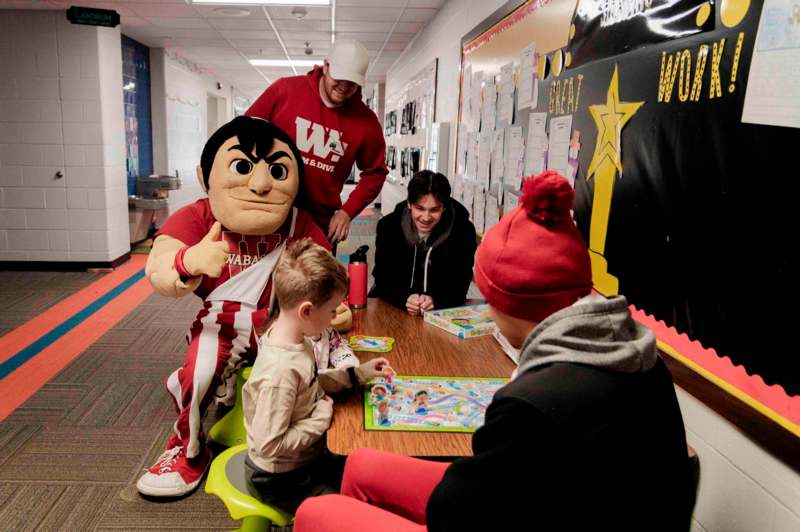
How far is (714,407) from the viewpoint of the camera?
1292 mm

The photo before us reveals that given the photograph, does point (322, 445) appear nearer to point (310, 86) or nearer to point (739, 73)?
point (739, 73)

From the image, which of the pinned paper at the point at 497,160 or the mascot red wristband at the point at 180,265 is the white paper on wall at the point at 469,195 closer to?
the pinned paper at the point at 497,160

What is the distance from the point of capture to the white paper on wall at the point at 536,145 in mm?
2385

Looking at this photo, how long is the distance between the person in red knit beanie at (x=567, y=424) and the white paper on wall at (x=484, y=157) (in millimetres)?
2452

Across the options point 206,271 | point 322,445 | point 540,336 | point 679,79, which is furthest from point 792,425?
point 206,271

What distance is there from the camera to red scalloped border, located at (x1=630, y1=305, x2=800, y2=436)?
3.50 ft

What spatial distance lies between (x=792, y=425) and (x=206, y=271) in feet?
5.05

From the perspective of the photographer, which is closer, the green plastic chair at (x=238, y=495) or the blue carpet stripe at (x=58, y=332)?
the green plastic chair at (x=238, y=495)

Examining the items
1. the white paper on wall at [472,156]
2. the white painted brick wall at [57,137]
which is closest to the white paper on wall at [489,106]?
the white paper on wall at [472,156]

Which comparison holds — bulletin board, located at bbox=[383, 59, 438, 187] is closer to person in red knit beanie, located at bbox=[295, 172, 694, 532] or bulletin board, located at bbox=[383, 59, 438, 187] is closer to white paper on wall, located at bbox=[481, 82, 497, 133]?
white paper on wall, located at bbox=[481, 82, 497, 133]

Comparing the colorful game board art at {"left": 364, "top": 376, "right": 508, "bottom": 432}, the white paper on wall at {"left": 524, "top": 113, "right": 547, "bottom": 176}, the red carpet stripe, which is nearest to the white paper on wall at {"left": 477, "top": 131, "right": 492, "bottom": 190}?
the white paper on wall at {"left": 524, "top": 113, "right": 547, "bottom": 176}

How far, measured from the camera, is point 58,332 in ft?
12.6

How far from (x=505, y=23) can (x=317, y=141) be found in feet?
4.27

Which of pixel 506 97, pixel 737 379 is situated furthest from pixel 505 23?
pixel 737 379
